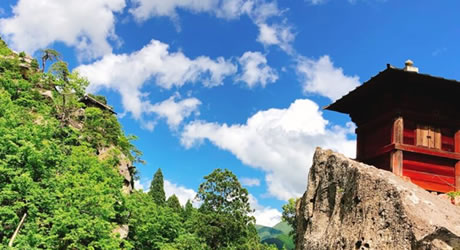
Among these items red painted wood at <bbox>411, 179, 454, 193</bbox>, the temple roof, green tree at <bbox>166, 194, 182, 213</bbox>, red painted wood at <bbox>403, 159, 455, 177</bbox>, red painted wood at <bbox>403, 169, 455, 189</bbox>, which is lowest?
red painted wood at <bbox>411, 179, 454, 193</bbox>

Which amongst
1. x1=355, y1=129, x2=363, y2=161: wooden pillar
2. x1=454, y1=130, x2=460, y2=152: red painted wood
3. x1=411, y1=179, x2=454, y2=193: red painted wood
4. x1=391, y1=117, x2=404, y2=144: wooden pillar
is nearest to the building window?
x1=454, y1=130, x2=460, y2=152: red painted wood

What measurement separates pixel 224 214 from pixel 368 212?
37.6 m

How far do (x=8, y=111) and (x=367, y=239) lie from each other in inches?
934

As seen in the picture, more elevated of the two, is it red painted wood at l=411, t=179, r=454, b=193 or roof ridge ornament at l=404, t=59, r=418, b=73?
roof ridge ornament at l=404, t=59, r=418, b=73

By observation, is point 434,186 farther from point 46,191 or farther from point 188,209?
point 188,209

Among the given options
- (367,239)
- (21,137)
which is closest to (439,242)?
(367,239)

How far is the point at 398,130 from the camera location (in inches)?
444

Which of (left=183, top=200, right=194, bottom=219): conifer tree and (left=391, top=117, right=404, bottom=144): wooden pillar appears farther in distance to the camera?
(left=183, top=200, right=194, bottom=219): conifer tree

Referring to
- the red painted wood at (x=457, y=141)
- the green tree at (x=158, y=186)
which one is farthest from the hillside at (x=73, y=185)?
the green tree at (x=158, y=186)

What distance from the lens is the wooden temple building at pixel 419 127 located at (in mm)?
11227

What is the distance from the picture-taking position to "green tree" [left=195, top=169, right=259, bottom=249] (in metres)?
41.9

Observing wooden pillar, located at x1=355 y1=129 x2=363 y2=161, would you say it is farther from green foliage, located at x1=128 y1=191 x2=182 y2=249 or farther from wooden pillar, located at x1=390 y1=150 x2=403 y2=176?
green foliage, located at x1=128 y1=191 x2=182 y2=249

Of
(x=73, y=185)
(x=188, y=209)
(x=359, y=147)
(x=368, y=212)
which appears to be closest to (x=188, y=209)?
(x=188, y=209)

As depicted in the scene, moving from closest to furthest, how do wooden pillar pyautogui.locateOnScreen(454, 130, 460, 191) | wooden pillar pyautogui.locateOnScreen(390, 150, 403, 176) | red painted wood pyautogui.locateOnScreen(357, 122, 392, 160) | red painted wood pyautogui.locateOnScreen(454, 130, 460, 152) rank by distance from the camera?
wooden pillar pyautogui.locateOnScreen(390, 150, 403, 176) < wooden pillar pyautogui.locateOnScreen(454, 130, 460, 191) < red painted wood pyautogui.locateOnScreen(454, 130, 460, 152) < red painted wood pyautogui.locateOnScreen(357, 122, 392, 160)
